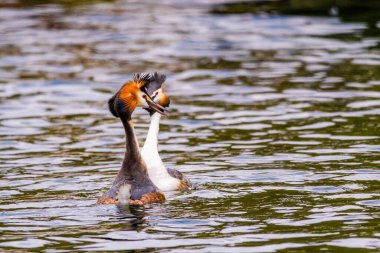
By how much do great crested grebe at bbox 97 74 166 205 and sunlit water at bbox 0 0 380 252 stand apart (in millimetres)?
206

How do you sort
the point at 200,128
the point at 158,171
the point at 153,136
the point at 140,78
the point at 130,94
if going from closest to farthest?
the point at 130,94
the point at 140,78
the point at 158,171
the point at 153,136
the point at 200,128

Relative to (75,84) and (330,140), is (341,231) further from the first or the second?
(75,84)

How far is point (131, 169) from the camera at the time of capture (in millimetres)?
14586

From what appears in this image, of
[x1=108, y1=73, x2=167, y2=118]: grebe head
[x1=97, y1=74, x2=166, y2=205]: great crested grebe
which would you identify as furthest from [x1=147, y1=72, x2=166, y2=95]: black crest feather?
[x1=97, y1=74, x2=166, y2=205]: great crested grebe

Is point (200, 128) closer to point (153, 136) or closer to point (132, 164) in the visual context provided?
point (153, 136)

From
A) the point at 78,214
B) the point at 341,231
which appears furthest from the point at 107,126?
the point at 341,231

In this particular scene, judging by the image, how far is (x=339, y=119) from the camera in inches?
815

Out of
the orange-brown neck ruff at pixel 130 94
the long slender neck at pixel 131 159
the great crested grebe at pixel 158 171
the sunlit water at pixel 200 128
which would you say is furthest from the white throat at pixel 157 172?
the orange-brown neck ruff at pixel 130 94

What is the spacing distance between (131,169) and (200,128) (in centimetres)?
615

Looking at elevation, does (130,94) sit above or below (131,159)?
above

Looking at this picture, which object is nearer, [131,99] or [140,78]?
[131,99]

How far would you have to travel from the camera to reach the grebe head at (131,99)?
14688mm

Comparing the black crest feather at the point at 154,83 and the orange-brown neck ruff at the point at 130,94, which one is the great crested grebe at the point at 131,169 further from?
the black crest feather at the point at 154,83

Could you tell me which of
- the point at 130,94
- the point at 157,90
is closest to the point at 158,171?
the point at 157,90
